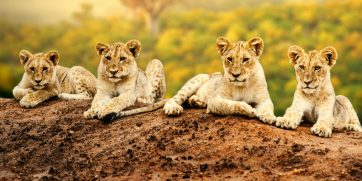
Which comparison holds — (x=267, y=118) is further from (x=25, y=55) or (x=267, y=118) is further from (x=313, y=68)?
(x=25, y=55)

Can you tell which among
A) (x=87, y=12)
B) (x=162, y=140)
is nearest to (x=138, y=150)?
(x=162, y=140)

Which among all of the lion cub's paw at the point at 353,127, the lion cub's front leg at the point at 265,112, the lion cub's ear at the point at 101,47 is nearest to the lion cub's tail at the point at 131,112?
the lion cub's ear at the point at 101,47

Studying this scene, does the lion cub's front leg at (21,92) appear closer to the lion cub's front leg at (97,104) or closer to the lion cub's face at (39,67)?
the lion cub's face at (39,67)

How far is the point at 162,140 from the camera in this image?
1062 centimetres

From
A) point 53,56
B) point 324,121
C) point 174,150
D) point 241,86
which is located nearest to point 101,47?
point 53,56

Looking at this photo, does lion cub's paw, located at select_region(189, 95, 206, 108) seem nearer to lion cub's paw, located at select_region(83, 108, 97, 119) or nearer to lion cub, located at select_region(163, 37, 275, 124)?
lion cub, located at select_region(163, 37, 275, 124)

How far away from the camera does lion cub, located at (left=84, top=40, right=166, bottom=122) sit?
39.7 feet

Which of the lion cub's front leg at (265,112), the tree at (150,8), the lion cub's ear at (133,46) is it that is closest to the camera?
the lion cub's front leg at (265,112)

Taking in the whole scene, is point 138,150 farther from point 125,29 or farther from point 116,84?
point 125,29

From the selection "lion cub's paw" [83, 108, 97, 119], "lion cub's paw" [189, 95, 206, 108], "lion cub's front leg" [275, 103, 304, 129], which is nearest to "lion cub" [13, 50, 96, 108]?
"lion cub's paw" [83, 108, 97, 119]

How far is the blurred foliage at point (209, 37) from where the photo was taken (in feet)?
106

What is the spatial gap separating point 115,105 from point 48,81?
2107mm

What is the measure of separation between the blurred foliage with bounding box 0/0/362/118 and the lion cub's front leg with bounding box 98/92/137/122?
Result: 55.4 ft

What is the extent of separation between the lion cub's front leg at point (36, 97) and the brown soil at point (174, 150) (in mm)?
1247
